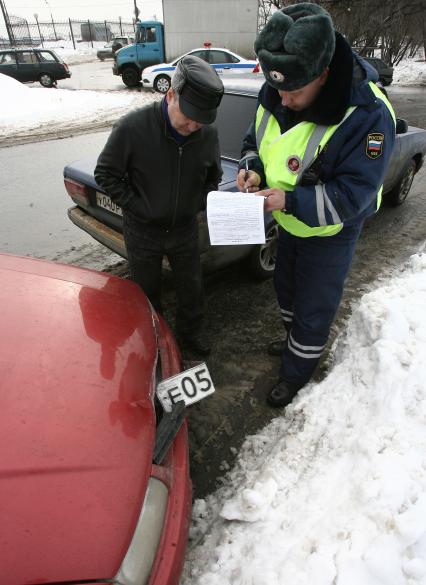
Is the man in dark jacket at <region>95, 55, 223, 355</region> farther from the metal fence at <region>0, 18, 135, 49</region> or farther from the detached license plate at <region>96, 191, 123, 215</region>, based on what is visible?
the metal fence at <region>0, 18, 135, 49</region>

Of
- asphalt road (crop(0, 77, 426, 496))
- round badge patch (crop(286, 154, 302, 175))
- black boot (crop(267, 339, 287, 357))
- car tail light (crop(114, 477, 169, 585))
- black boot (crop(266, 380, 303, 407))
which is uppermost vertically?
round badge patch (crop(286, 154, 302, 175))

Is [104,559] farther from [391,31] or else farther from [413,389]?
[391,31]

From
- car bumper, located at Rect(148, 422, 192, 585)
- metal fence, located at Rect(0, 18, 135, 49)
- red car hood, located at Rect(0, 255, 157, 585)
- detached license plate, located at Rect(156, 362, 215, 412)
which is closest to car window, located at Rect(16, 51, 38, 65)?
red car hood, located at Rect(0, 255, 157, 585)

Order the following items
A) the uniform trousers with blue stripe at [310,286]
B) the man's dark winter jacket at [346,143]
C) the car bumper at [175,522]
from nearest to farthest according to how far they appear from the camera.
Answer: the car bumper at [175,522], the man's dark winter jacket at [346,143], the uniform trousers with blue stripe at [310,286]

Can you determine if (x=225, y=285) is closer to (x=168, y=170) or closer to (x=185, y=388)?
(x=168, y=170)

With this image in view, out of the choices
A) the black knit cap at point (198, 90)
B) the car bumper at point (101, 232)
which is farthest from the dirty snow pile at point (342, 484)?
the car bumper at point (101, 232)

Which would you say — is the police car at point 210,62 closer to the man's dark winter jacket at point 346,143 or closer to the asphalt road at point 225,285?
the asphalt road at point 225,285

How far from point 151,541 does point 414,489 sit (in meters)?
0.89

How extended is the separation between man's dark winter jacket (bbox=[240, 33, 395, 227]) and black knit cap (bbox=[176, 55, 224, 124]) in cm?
39

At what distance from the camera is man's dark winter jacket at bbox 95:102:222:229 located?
83.7 inches

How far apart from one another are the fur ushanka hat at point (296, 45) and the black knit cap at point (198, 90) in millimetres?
368

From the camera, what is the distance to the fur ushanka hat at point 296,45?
1485mm

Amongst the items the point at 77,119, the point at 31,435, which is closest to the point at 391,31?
Answer: the point at 77,119

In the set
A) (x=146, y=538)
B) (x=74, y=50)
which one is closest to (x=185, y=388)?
(x=146, y=538)
